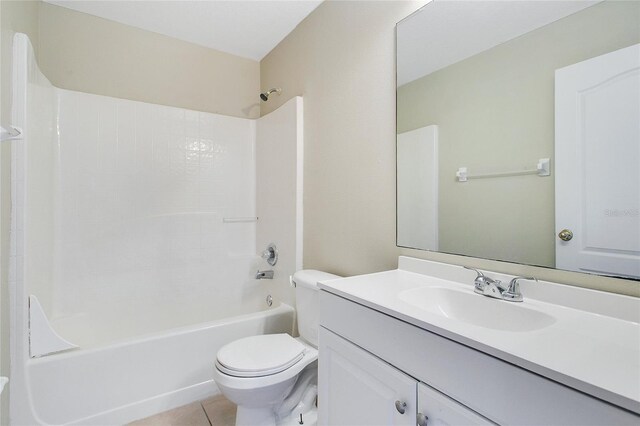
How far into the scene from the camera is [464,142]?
1.13 meters

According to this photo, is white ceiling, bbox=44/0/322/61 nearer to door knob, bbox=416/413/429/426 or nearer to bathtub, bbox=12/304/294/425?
bathtub, bbox=12/304/294/425

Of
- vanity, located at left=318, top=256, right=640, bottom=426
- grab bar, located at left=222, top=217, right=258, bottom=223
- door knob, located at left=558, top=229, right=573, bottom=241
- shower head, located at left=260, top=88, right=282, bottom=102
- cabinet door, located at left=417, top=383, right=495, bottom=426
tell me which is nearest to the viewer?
vanity, located at left=318, top=256, right=640, bottom=426

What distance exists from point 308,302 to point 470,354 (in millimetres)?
1038

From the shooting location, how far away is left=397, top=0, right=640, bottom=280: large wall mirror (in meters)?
0.79

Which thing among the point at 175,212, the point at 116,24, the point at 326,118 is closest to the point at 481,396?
the point at 326,118

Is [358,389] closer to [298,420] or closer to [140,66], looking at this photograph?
[298,420]

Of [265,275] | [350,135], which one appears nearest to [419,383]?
[350,135]

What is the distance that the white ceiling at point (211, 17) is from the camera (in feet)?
6.06

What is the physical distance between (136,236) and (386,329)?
1.92 m

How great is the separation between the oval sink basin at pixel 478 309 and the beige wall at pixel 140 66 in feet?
7.04

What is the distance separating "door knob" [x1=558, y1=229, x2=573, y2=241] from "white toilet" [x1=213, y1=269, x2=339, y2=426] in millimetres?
1021

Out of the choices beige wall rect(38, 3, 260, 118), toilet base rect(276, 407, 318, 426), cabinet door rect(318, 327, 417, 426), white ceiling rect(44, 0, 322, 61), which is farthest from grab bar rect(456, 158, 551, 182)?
beige wall rect(38, 3, 260, 118)

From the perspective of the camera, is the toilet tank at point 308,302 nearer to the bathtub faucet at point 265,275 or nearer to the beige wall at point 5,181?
the bathtub faucet at point 265,275

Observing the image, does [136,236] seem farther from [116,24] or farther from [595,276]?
[595,276]
